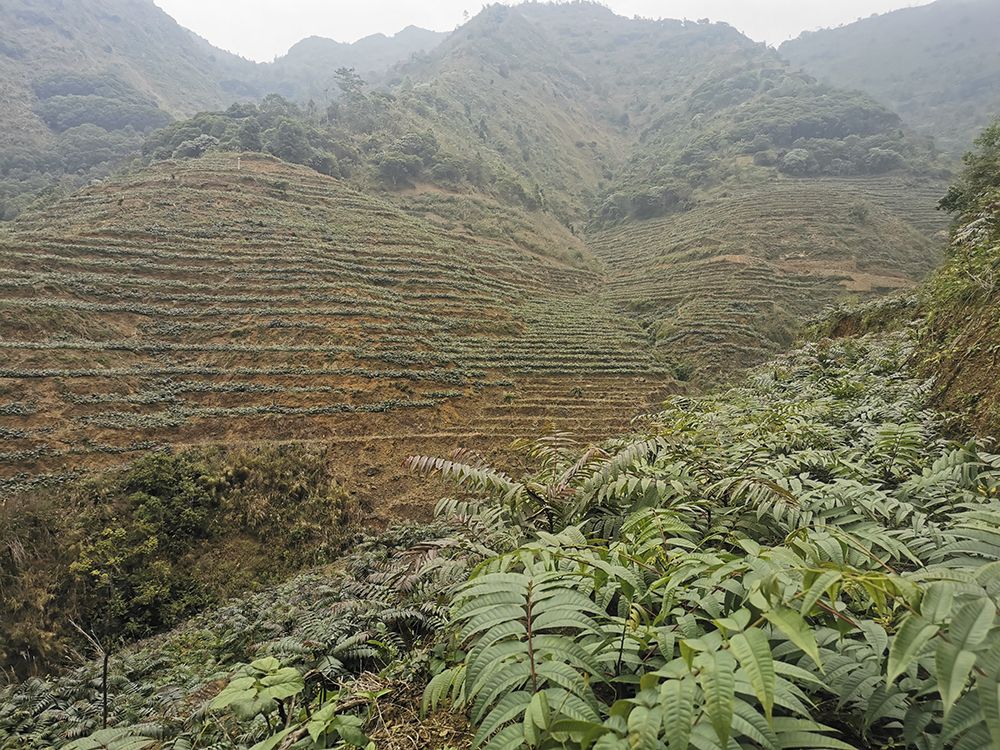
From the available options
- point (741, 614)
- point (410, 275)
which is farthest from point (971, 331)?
point (410, 275)

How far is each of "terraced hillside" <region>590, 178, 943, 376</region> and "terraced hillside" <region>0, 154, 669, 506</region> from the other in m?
3.36

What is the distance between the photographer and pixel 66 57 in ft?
237

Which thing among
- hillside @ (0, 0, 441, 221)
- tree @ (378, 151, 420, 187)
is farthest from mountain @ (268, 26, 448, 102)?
tree @ (378, 151, 420, 187)

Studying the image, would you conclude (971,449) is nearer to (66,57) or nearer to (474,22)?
(66,57)

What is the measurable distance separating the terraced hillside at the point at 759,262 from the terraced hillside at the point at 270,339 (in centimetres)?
336

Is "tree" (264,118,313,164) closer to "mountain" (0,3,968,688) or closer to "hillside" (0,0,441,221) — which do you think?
"mountain" (0,3,968,688)

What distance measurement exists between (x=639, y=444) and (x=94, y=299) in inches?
926

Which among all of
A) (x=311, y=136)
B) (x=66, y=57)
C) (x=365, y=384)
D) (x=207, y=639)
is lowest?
(x=207, y=639)

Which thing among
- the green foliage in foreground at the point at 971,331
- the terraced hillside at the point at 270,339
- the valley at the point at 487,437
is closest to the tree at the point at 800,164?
the valley at the point at 487,437

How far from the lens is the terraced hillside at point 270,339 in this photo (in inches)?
603

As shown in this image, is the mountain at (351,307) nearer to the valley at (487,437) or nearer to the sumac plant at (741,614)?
the valley at (487,437)

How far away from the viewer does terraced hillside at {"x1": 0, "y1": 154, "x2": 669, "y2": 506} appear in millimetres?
15328

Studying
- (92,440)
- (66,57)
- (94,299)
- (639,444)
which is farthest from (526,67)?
(639,444)

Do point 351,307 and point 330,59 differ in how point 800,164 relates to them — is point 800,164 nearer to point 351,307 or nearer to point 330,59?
point 351,307
